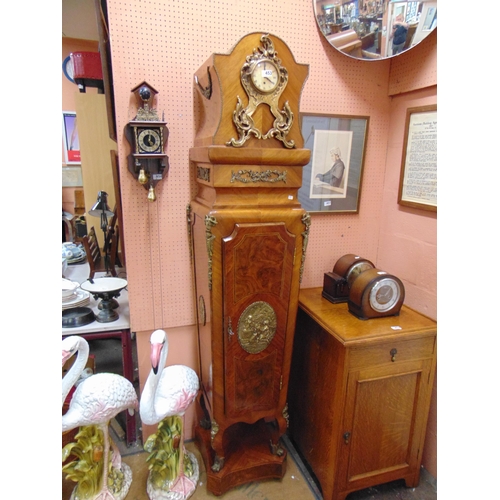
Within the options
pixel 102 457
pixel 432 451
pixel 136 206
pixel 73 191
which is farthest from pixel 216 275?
pixel 73 191

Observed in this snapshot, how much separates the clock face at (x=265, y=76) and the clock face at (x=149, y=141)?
1.79 ft

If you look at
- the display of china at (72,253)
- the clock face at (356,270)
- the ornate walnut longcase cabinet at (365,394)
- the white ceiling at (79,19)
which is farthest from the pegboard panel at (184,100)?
the white ceiling at (79,19)

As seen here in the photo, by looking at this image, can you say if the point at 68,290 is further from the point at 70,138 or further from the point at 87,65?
the point at 70,138

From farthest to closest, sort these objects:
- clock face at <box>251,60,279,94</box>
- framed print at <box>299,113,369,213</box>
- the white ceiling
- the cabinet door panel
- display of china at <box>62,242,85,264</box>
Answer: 1. the white ceiling
2. display of china at <box>62,242,85,264</box>
3. framed print at <box>299,113,369,213</box>
4. the cabinet door panel
5. clock face at <box>251,60,279,94</box>

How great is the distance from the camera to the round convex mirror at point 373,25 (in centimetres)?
175

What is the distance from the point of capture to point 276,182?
5.15 ft

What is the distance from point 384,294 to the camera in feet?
5.86

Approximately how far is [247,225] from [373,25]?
4.12 ft

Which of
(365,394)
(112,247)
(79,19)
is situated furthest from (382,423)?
(79,19)

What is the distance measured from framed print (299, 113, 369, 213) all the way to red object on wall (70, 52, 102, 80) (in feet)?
6.06

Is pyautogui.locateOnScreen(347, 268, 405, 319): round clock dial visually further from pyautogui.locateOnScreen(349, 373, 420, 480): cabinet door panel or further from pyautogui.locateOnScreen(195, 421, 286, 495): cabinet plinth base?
pyautogui.locateOnScreen(195, 421, 286, 495): cabinet plinth base

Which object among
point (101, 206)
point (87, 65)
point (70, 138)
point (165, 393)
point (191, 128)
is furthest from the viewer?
point (70, 138)

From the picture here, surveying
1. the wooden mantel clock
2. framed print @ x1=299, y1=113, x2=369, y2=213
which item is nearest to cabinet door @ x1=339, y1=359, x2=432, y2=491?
the wooden mantel clock

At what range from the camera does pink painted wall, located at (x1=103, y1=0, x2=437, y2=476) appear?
171cm
